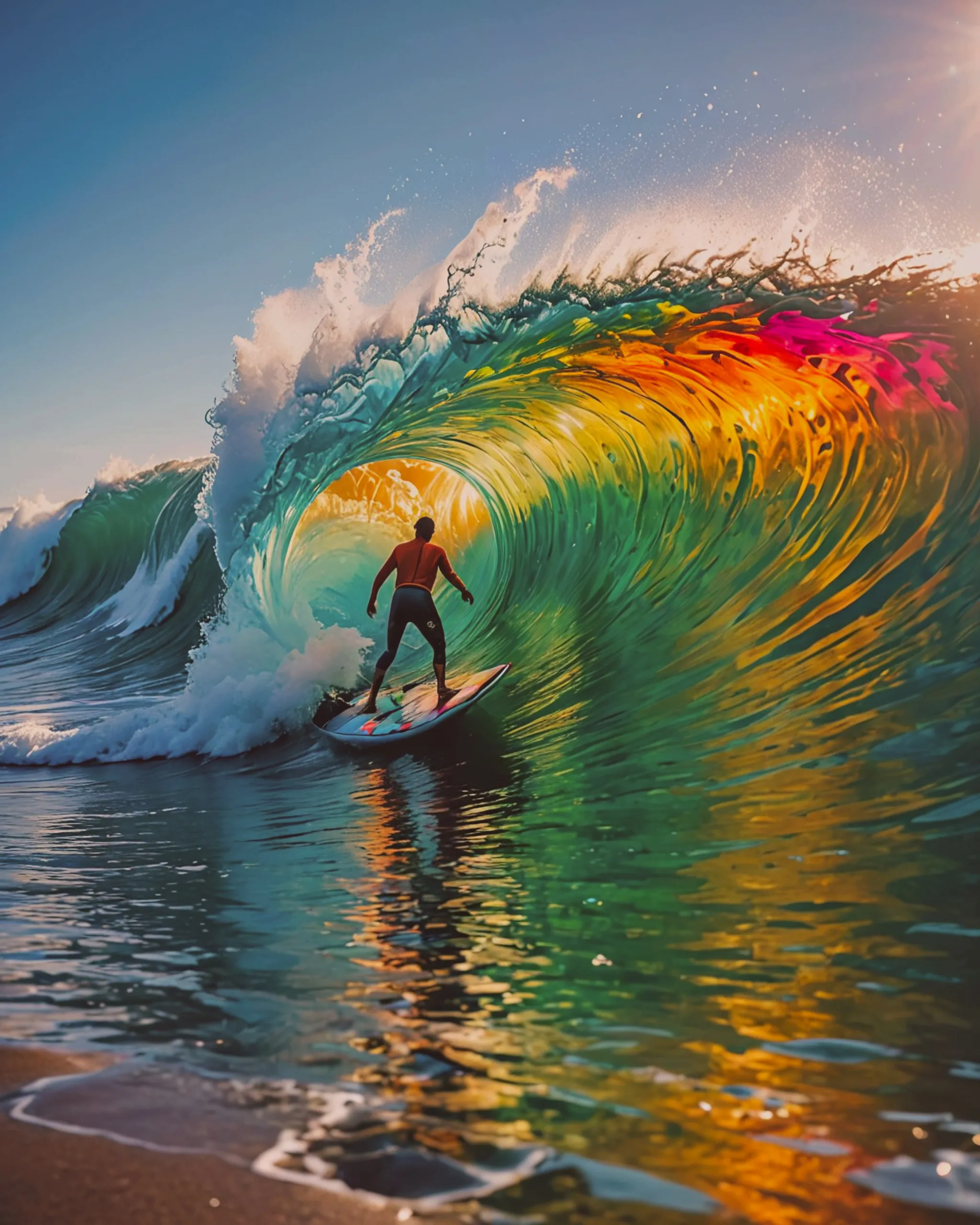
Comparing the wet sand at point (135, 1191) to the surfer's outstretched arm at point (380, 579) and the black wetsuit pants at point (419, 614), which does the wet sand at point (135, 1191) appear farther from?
the surfer's outstretched arm at point (380, 579)

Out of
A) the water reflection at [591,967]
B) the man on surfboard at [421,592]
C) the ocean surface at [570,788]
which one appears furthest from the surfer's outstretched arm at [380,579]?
the water reflection at [591,967]

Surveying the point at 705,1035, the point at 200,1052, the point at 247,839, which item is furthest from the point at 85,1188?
the point at 247,839

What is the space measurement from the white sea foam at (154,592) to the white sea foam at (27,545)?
200 inches

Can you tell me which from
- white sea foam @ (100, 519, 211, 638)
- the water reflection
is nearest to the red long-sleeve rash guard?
the water reflection

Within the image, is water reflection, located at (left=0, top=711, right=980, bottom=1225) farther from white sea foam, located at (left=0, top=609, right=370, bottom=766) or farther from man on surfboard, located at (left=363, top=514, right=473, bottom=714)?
white sea foam, located at (left=0, top=609, right=370, bottom=766)

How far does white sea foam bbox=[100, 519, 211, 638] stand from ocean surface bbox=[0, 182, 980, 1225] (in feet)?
5.81

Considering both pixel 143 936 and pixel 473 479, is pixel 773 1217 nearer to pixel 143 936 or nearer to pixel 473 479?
pixel 143 936

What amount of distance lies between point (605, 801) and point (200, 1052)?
284 centimetres

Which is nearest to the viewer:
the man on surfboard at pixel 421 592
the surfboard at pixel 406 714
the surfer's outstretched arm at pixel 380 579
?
the surfboard at pixel 406 714

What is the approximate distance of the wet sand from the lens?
1492mm

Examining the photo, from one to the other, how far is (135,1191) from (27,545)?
78.0 ft

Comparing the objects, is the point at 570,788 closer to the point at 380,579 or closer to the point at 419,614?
the point at 419,614

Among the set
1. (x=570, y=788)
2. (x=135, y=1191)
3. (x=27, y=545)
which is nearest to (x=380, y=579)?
(x=570, y=788)

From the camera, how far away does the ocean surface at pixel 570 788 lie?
186cm
